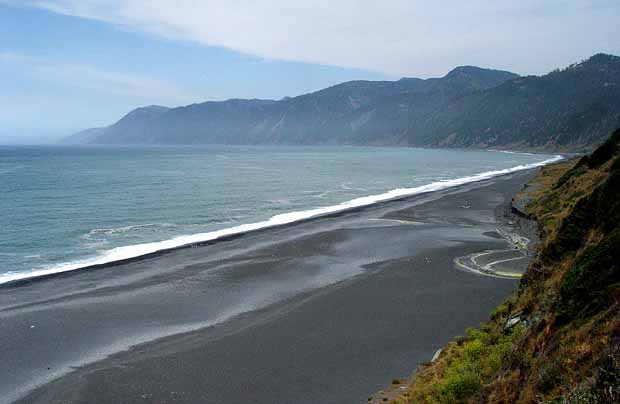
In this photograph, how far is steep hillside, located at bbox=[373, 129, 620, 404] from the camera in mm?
6770

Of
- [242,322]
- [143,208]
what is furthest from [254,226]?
[242,322]

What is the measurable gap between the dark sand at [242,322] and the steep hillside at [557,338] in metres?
2.72

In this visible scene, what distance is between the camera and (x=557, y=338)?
8.34 meters

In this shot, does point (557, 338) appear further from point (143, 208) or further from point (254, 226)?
point (143, 208)

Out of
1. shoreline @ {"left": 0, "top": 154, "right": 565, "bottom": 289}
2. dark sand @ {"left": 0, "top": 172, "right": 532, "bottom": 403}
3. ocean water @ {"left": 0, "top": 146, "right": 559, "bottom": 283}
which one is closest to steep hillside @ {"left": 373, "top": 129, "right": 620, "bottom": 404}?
dark sand @ {"left": 0, "top": 172, "right": 532, "bottom": 403}

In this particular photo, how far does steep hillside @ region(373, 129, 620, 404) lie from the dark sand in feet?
8.93

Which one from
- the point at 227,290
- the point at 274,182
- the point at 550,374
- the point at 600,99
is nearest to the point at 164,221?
the point at 227,290

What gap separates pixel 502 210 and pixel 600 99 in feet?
A: 597

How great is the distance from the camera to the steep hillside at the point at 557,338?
677cm

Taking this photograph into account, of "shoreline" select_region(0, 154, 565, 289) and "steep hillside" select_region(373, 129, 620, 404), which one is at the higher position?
"steep hillside" select_region(373, 129, 620, 404)

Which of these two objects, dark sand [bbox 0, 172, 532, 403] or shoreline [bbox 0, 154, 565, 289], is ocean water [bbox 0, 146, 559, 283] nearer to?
shoreline [bbox 0, 154, 565, 289]

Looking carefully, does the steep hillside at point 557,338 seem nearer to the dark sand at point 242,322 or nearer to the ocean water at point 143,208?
the dark sand at point 242,322

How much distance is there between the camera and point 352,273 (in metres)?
27.6

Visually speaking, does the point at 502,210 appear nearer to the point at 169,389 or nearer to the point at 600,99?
the point at 169,389
